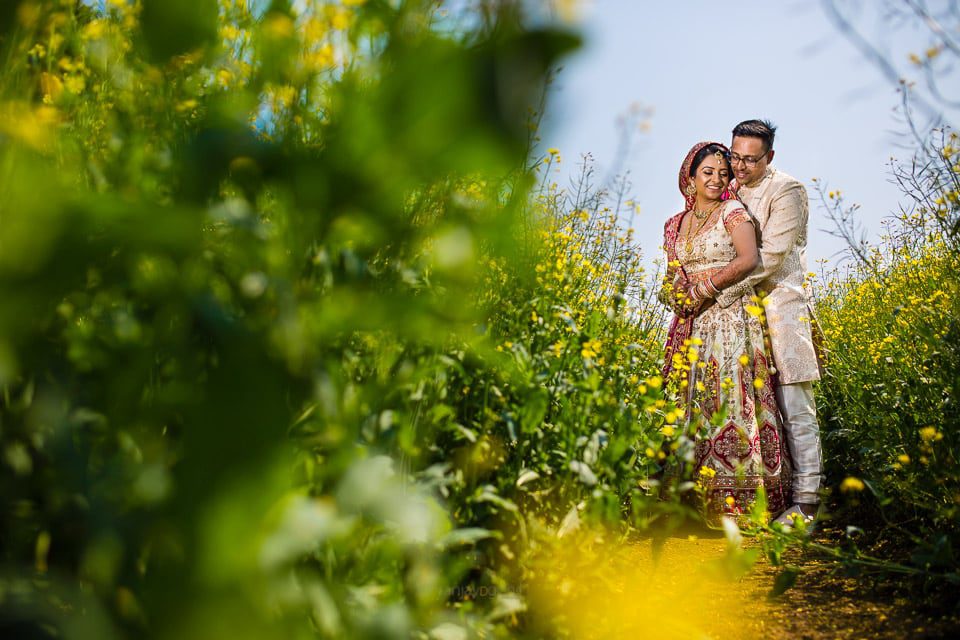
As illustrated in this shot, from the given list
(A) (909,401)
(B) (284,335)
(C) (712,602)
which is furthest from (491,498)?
(A) (909,401)

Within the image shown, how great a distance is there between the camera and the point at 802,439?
11.5 feet

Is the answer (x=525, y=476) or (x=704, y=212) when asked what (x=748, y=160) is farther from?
(x=525, y=476)

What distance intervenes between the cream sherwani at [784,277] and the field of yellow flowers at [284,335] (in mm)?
1119

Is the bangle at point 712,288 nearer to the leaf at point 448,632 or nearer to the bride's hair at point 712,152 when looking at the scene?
the bride's hair at point 712,152

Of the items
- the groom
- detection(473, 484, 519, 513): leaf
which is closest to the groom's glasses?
the groom

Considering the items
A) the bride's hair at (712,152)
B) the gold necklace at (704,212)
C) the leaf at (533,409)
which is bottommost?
the leaf at (533,409)

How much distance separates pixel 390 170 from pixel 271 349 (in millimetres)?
183

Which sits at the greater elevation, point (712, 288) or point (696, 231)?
point (696, 231)

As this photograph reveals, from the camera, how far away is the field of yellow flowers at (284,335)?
0.30m

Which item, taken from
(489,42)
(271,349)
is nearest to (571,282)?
(271,349)

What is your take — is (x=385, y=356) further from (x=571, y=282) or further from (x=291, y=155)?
(x=571, y=282)

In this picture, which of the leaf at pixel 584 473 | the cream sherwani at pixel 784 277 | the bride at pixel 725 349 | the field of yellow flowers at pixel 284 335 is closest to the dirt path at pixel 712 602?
the field of yellow flowers at pixel 284 335

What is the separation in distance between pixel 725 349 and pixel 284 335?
3478mm

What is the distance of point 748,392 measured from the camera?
3.57 metres
